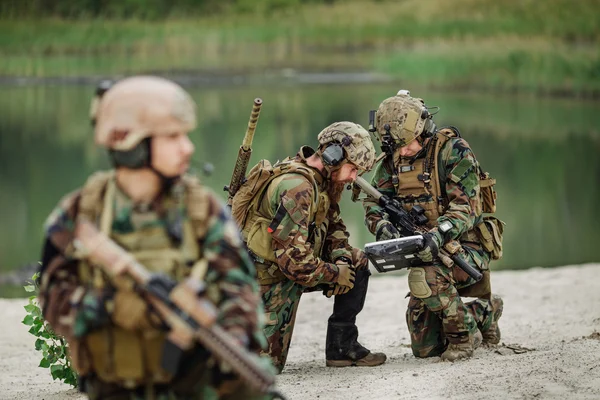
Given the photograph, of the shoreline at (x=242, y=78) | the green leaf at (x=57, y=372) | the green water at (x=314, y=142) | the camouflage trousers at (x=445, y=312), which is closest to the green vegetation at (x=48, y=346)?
the green leaf at (x=57, y=372)

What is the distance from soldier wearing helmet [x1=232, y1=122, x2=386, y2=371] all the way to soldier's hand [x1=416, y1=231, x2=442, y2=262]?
393 mm

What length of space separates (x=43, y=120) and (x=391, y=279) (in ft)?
67.5

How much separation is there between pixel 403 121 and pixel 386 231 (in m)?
0.64

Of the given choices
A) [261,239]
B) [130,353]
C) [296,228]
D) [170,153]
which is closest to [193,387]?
[130,353]

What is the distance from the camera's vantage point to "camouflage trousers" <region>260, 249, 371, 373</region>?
6.93m

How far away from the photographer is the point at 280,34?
133 ft

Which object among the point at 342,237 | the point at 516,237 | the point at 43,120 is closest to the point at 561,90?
the point at 43,120

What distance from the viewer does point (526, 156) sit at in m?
23.3

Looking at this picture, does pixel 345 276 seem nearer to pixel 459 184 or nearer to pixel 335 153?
pixel 335 153

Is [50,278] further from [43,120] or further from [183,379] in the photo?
[43,120]

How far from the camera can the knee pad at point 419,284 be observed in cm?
712

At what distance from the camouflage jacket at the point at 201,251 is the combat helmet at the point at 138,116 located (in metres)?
0.17

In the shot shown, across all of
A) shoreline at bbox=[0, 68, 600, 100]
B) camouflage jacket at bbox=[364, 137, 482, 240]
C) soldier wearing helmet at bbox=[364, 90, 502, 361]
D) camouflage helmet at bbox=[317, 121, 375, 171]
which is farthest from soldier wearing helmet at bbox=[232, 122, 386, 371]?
shoreline at bbox=[0, 68, 600, 100]

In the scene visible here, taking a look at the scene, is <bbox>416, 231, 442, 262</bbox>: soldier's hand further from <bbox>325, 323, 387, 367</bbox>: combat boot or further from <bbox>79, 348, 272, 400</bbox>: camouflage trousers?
<bbox>79, 348, 272, 400</bbox>: camouflage trousers
